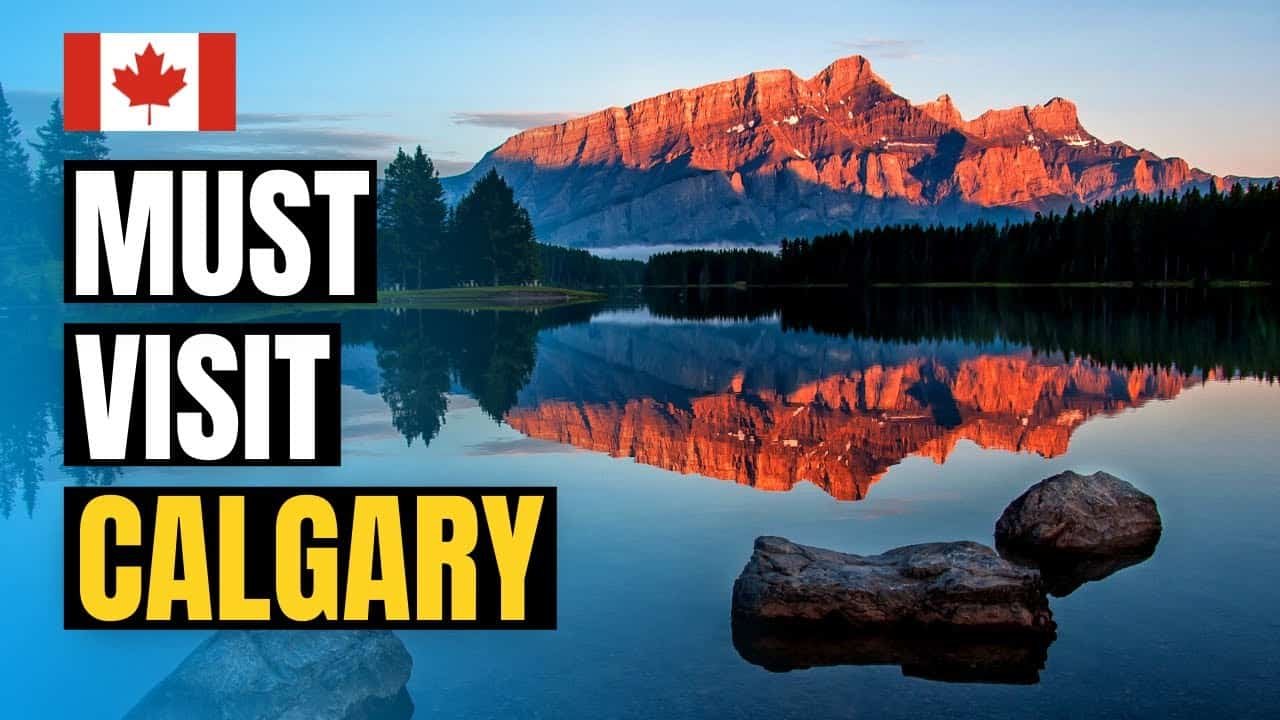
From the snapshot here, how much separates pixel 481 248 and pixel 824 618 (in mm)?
166417

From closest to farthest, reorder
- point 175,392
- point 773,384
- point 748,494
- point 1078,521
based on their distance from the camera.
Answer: point 175,392 < point 1078,521 < point 748,494 < point 773,384

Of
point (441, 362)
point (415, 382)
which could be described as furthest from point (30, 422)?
point (441, 362)

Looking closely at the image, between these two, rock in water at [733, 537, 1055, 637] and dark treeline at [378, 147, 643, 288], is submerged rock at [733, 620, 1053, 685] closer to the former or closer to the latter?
rock in water at [733, 537, 1055, 637]

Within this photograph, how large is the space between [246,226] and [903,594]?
14.0 m

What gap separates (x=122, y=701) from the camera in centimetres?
1491

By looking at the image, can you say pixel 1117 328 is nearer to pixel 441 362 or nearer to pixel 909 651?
pixel 441 362

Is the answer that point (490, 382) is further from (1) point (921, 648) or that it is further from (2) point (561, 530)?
(1) point (921, 648)

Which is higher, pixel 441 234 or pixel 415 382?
pixel 441 234

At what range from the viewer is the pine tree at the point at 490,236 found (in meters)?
179

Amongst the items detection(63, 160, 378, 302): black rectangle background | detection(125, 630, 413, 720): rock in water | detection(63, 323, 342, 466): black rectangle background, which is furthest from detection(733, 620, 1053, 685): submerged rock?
detection(63, 160, 378, 302): black rectangle background

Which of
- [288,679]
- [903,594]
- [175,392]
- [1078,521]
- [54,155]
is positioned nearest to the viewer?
[288,679]

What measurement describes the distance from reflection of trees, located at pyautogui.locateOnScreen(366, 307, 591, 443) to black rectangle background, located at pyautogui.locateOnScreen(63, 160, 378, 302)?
12600 mm

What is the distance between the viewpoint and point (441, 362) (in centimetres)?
5972

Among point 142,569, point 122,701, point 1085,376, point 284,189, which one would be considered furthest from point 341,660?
point 1085,376
